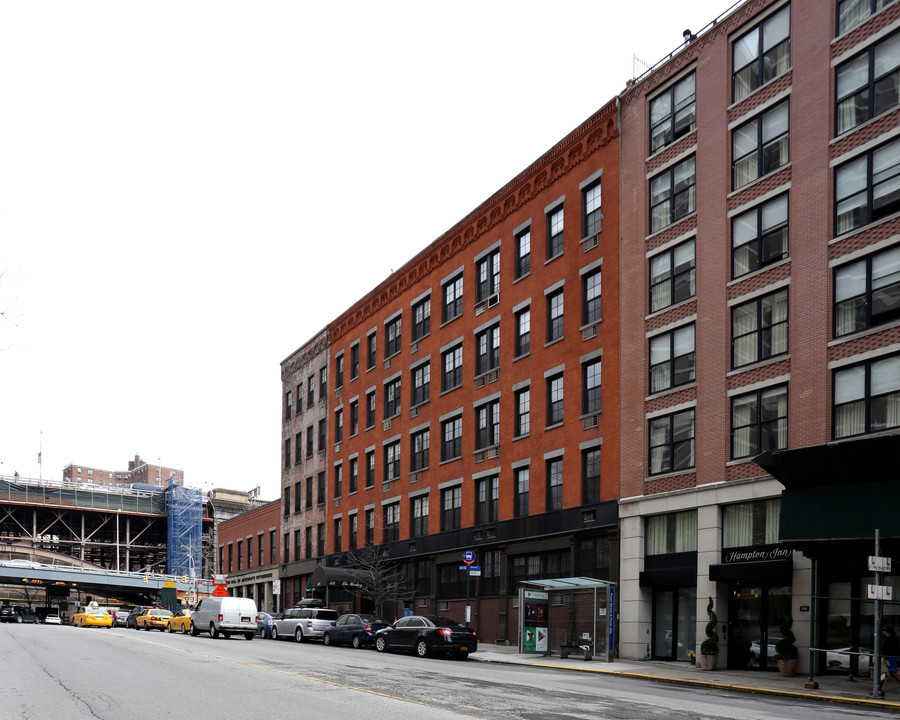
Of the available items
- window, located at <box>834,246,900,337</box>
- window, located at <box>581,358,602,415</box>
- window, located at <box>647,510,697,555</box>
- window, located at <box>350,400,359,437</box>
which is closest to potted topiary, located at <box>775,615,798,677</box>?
window, located at <box>647,510,697,555</box>

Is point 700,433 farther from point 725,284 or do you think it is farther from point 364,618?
point 364,618

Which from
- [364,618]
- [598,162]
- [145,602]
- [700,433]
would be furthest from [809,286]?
[145,602]

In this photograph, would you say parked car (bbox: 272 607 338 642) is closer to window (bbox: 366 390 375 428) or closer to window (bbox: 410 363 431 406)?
window (bbox: 410 363 431 406)

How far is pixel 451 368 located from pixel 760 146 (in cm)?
2189

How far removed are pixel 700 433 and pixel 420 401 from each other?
22.7 meters

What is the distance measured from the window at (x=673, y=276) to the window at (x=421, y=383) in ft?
61.4

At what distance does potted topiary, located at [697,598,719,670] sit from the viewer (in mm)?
29391

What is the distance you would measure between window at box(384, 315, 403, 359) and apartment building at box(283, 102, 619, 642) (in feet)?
0.34

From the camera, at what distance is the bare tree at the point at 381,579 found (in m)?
51.9

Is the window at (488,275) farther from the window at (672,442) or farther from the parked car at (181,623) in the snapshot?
the parked car at (181,623)

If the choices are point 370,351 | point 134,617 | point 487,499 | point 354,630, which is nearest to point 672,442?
Answer: point 487,499

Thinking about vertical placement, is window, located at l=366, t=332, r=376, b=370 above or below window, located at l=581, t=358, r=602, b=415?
above

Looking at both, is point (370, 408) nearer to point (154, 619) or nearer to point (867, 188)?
point (154, 619)

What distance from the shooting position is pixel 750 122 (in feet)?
105
